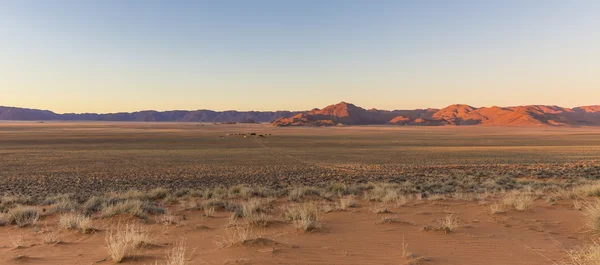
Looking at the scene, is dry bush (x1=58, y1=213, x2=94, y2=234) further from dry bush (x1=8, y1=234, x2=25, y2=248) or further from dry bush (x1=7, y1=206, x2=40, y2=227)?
dry bush (x1=7, y1=206, x2=40, y2=227)

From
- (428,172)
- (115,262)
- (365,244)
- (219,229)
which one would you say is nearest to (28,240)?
(115,262)

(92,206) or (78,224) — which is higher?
(78,224)

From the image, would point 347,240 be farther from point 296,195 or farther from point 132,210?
point 296,195

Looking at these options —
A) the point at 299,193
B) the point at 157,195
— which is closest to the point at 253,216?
the point at 299,193

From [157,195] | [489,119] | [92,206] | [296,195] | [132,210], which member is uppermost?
[489,119]

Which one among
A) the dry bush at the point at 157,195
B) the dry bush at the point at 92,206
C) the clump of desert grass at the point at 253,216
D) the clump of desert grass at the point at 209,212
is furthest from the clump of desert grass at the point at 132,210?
the dry bush at the point at 157,195

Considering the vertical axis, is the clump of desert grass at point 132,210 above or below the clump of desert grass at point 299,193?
above

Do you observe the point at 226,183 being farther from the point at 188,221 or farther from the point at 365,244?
the point at 365,244

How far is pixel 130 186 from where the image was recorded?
1802 centimetres

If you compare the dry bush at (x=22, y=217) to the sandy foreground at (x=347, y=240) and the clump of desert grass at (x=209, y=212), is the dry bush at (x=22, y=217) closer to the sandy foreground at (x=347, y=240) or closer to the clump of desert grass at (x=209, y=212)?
the sandy foreground at (x=347, y=240)

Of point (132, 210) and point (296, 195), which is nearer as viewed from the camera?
point (132, 210)

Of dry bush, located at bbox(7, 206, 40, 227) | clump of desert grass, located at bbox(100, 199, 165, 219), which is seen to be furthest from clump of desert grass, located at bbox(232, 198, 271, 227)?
dry bush, located at bbox(7, 206, 40, 227)

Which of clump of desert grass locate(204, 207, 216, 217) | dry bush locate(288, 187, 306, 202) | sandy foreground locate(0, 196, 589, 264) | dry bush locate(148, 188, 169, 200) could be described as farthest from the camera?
dry bush locate(148, 188, 169, 200)

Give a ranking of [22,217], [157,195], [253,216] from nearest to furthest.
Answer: [253,216], [22,217], [157,195]
